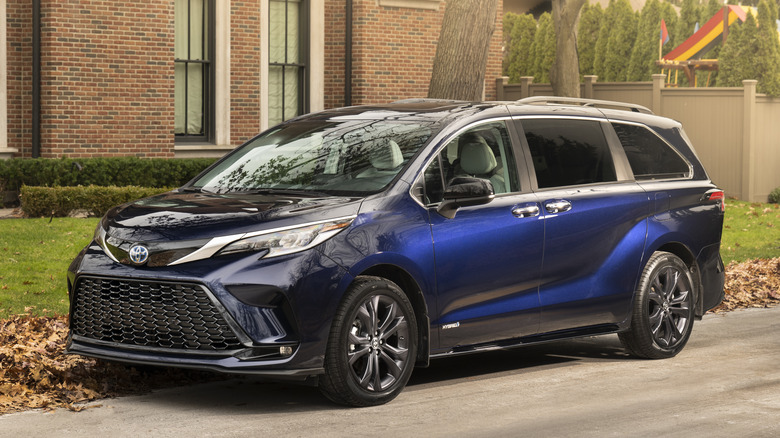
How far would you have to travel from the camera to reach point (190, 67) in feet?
68.0

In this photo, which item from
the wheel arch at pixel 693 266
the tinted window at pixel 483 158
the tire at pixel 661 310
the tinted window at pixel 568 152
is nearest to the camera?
the tinted window at pixel 483 158

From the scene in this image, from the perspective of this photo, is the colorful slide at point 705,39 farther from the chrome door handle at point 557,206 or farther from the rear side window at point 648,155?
the chrome door handle at point 557,206

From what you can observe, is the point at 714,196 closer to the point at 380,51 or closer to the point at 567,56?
the point at 380,51

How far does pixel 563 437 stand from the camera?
6492mm

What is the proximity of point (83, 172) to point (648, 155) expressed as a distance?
10.7m

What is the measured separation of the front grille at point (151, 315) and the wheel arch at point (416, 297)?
1.06 metres

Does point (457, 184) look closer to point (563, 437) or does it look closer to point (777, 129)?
point (563, 437)

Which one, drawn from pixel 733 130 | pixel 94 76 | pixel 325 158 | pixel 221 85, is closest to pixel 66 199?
pixel 94 76

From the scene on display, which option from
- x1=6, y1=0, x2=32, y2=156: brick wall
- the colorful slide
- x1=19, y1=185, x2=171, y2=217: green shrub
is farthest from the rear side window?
the colorful slide

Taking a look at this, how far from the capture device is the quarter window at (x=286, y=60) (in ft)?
72.2

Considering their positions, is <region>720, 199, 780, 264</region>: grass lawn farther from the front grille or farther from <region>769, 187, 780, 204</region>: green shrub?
the front grille

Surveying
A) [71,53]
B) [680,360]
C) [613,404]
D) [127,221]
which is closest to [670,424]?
[613,404]

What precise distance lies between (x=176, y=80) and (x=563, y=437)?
1522cm

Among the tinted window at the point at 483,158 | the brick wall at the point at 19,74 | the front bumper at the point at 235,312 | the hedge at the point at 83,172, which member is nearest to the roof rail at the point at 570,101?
the tinted window at the point at 483,158
